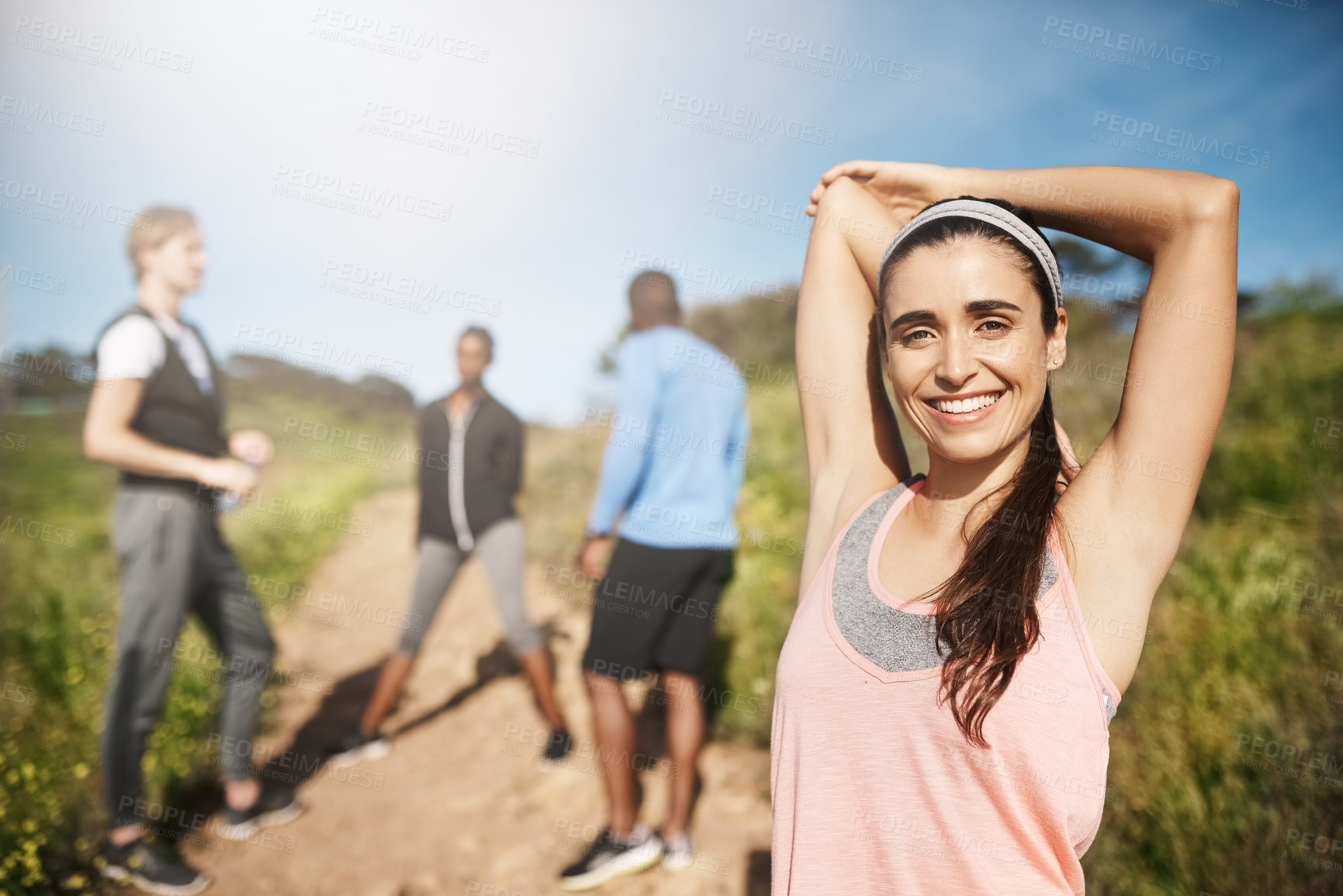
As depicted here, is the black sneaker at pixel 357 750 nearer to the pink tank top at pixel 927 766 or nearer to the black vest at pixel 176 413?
the black vest at pixel 176 413

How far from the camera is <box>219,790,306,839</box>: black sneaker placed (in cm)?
375

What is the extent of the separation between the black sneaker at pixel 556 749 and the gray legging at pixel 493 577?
60 centimetres

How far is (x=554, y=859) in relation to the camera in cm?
380

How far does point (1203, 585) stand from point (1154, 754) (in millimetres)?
2017

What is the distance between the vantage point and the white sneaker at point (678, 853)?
3.60 m

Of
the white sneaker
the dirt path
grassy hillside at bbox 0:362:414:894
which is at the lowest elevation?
the dirt path

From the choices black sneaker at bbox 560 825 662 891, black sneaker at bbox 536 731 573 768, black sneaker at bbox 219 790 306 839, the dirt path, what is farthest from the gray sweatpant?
black sneaker at bbox 536 731 573 768

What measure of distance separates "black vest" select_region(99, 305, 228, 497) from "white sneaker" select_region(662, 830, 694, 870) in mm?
2522

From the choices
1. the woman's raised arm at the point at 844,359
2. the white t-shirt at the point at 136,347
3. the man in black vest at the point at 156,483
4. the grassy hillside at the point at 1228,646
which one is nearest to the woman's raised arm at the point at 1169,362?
the grassy hillside at the point at 1228,646

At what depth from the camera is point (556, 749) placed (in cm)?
469

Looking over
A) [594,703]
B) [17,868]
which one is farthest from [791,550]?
[17,868]

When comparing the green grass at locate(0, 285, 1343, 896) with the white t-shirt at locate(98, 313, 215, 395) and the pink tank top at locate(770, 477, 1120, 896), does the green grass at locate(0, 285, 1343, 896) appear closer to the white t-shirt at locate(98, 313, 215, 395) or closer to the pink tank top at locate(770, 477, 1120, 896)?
the pink tank top at locate(770, 477, 1120, 896)

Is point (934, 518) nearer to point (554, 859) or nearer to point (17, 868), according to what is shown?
point (554, 859)

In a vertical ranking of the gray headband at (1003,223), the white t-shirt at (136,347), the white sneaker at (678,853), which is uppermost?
the gray headband at (1003,223)
